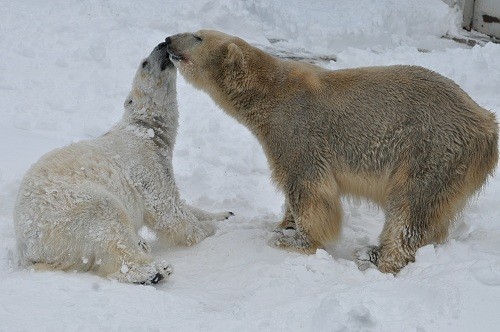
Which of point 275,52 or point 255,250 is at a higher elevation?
point 275,52

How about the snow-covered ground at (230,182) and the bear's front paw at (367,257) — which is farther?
the bear's front paw at (367,257)

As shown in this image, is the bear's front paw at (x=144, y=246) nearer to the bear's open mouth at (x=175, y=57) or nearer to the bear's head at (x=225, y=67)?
the bear's head at (x=225, y=67)

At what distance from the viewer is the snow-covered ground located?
364cm

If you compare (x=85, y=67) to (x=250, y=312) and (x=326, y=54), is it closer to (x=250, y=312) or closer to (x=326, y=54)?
(x=326, y=54)

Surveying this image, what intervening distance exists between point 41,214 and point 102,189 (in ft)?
1.56

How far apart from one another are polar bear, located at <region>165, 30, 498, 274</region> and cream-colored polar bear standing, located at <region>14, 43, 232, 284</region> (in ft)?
1.42

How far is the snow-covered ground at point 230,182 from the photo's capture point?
364 cm

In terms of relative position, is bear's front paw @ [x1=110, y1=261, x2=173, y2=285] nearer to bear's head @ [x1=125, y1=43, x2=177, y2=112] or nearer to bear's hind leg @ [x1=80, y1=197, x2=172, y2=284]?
bear's hind leg @ [x1=80, y1=197, x2=172, y2=284]

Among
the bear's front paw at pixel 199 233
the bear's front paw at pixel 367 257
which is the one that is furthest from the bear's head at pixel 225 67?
the bear's front paw at pixel 367 257

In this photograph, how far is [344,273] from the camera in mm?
4688

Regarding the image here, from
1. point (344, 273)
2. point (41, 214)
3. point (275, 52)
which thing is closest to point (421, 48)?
point (275, 52)

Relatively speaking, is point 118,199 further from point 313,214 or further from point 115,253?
point 313,214

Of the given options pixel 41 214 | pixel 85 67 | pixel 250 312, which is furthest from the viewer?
pixel 85 67

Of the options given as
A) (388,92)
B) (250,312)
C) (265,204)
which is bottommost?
(265,204)
